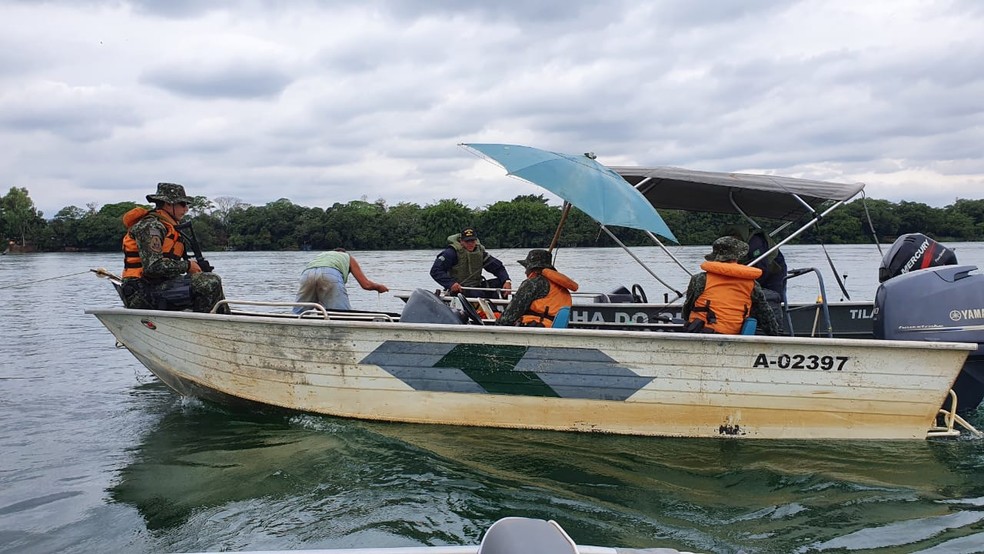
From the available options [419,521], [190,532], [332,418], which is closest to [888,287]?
[419,521]

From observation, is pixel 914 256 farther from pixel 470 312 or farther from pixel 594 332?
pixel 470 312

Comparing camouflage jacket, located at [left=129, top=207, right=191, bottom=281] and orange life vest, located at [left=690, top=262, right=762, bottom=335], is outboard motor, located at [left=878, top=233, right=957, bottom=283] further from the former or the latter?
camouflage jacket, located at [left=129, top=207, right=191, bottom=281]

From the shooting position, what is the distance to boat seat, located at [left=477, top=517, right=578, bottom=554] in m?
2.08

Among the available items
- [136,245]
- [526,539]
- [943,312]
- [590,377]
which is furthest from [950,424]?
[136,245]

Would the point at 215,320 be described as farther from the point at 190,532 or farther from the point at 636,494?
the point at 636,494

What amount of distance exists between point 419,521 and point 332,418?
74.6 inches

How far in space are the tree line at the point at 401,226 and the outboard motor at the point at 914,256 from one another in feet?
2.52

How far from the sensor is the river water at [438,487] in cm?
431

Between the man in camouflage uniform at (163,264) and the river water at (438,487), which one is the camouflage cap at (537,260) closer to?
the river water at (438,487)

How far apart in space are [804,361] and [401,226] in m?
40.3

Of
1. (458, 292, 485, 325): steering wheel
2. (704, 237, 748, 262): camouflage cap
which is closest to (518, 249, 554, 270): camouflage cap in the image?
(458, 292, 485, 325): steering wheel

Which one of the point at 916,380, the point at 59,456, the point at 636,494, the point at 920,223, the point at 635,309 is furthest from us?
the point at 920,223

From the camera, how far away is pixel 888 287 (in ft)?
19.6

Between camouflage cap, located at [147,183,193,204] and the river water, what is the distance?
199cm
